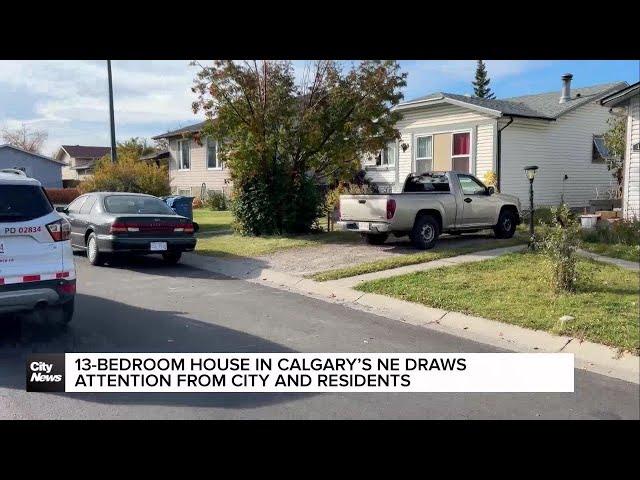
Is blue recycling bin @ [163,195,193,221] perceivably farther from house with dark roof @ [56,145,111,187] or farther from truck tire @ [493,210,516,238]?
house with dark roof @ [56,145,111,187]

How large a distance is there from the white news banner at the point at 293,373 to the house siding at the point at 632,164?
8.75 meters

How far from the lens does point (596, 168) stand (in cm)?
1889

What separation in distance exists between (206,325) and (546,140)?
14.8 meters

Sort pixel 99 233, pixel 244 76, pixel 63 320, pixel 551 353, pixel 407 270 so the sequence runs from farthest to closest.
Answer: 1. pixel 244 76
2. pixel 99 233
3. pixel 407 270
4. pixel 63 320
5. pixel 551 353

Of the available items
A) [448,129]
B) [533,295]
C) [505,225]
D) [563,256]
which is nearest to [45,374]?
[533,295]

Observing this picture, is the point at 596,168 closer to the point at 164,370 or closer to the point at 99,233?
the point at 99,233

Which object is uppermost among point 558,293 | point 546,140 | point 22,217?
point 546,140

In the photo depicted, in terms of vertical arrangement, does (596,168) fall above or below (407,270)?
above

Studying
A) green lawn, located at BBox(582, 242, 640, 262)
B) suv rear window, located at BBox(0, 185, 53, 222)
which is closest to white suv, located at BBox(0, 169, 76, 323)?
suv rear window, located at BBox(0, 185, 53, 222)

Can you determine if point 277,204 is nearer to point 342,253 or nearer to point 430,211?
point 342,253

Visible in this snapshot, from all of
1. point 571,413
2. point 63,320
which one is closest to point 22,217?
point 63,320

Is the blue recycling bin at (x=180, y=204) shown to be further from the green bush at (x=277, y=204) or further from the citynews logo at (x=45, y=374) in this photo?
the citynews logo at (x=45, y=374)

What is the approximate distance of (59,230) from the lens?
5414mm
